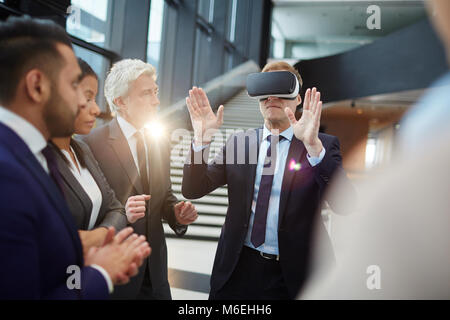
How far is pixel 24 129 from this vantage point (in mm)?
636

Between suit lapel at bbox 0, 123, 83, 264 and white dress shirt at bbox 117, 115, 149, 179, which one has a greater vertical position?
white dress shirt at bbox 117, 115, 149, 179

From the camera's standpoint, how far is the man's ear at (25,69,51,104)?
629 millimetres

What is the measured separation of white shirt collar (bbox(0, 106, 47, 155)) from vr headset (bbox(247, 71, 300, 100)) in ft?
2.13

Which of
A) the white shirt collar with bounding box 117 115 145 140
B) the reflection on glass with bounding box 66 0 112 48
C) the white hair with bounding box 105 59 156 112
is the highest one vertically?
the reflection on glass with bounding box 66 0 112 48

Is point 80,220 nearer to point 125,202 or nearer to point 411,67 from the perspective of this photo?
point 125,202

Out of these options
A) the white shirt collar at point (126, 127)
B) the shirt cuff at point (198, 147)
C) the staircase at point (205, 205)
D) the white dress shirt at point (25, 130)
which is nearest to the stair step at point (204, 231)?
the staircase at point (205, 205)

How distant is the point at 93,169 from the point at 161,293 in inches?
20.9

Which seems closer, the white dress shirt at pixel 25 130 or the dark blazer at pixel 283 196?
the white dress shirt at pixel 25 130

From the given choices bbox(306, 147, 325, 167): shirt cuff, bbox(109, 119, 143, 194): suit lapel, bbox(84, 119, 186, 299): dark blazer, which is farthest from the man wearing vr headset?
bbox(109, 119, 143, 194): suit lapel

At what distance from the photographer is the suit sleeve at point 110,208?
34.5 inches

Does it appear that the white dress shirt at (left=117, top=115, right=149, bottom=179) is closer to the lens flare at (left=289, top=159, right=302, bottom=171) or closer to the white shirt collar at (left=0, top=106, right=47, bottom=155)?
the white shirt collar at (left=0, top=106, right=47, bottom=155)

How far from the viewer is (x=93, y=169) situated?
91 cm

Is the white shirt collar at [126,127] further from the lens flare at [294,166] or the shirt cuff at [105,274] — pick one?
the lens flare at [294,166]
